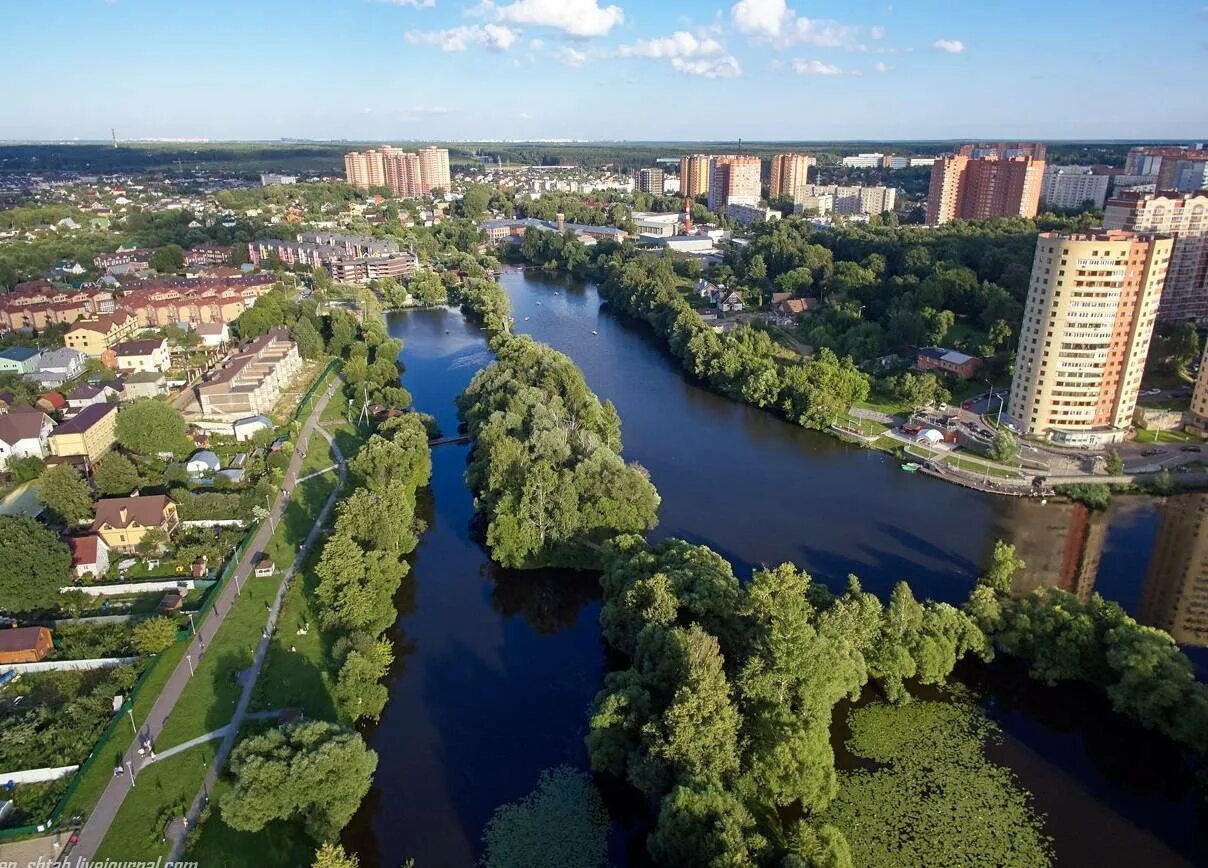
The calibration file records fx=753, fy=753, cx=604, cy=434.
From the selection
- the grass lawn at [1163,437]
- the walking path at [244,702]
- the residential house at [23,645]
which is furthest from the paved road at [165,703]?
the grass lawn at [1163,437]

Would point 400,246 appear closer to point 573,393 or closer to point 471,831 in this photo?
point 573,393

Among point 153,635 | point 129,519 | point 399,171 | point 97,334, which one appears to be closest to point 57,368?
point 97,334

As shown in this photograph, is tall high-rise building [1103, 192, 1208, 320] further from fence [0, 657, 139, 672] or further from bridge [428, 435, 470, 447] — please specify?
fence [0, 657, 139, 672]

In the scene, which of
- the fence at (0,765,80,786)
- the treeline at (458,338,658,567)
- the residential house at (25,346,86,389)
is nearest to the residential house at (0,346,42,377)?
the residential house at (25,346,86,389)

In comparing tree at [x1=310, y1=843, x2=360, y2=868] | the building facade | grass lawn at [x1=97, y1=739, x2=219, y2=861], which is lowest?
grass lawn at [x1=97, y1=739, x2=219, y2=861]

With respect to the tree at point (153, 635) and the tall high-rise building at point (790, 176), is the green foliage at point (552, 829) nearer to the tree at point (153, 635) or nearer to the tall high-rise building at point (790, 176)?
the tree at point (153, 635)

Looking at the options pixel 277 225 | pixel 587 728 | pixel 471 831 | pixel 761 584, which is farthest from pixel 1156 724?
pixel 277 225

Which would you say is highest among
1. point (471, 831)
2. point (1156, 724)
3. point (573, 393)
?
point (573, 393)
